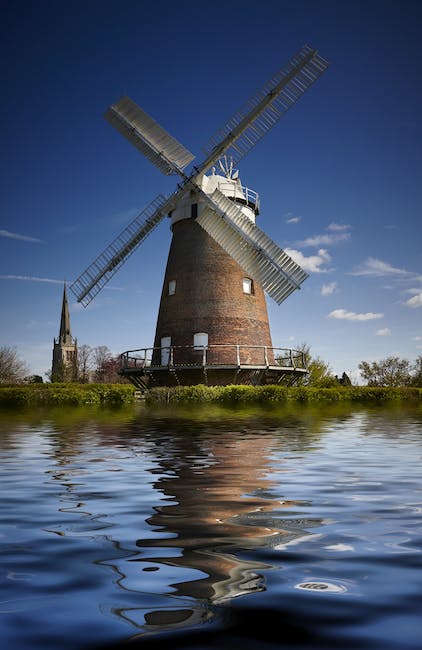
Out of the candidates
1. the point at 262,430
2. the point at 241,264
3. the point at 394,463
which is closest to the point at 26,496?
the point at 394,463

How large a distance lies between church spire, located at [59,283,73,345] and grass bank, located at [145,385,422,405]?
3280 inches

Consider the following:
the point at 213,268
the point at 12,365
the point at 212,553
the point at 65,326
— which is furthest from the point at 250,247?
the point at 65,326

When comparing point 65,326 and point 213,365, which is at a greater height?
point 65,326

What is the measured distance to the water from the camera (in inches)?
83.4

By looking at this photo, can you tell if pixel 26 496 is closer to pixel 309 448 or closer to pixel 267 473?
pixel 267 473

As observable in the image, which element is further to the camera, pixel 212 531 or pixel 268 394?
pixel 268 394

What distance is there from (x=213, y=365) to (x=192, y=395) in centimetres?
258

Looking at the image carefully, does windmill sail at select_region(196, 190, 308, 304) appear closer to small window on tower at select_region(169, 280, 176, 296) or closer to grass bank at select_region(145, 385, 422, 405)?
small window on tower at select_region(169, 280, 176, 296)

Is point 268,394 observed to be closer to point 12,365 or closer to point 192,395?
point 192,395

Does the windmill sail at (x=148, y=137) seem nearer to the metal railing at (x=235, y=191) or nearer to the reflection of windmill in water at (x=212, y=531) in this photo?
the metal railing at (x=235, y=191)

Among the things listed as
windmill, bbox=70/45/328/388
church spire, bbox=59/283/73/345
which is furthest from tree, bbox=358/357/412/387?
church spire, bbox=59/283/73/345

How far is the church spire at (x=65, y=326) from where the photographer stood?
104 metres

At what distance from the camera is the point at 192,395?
22609mm

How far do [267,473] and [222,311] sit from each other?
19885mm
